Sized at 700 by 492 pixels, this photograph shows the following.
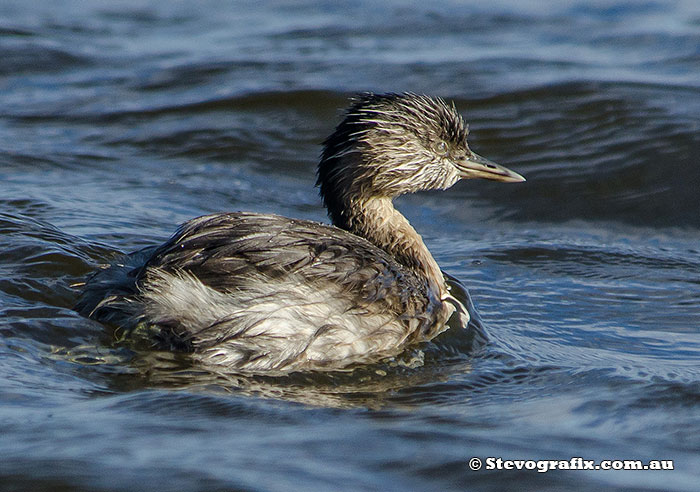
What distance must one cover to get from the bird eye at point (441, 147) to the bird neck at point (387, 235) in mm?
493

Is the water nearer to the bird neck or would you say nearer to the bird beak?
the bird neck

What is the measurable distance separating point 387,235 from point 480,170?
0.80m

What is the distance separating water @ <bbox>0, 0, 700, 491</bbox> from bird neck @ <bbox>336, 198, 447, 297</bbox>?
1.56 feet

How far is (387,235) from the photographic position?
6410 mm

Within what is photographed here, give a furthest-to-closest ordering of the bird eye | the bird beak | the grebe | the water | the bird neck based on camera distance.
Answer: the bird beak, the bird eye, the bird neck, the grebe, the water

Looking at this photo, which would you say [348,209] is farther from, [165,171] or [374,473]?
[165,171]

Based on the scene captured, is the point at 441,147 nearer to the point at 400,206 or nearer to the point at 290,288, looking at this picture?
the point at 290,288

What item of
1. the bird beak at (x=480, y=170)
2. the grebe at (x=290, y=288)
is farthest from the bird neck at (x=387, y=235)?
the bird beak at (x=480, y=170)

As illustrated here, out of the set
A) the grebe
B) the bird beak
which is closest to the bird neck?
the grebe

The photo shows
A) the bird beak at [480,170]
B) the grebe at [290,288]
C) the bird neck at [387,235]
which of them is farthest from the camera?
the bird beak at [480,170]

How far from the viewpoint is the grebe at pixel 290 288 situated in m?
5.07

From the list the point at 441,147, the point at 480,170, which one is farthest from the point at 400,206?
the point at 441,147

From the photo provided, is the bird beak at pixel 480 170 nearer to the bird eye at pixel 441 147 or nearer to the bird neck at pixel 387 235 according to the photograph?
the bird eye at pixel 441 147

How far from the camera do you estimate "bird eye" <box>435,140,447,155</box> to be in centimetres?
660
